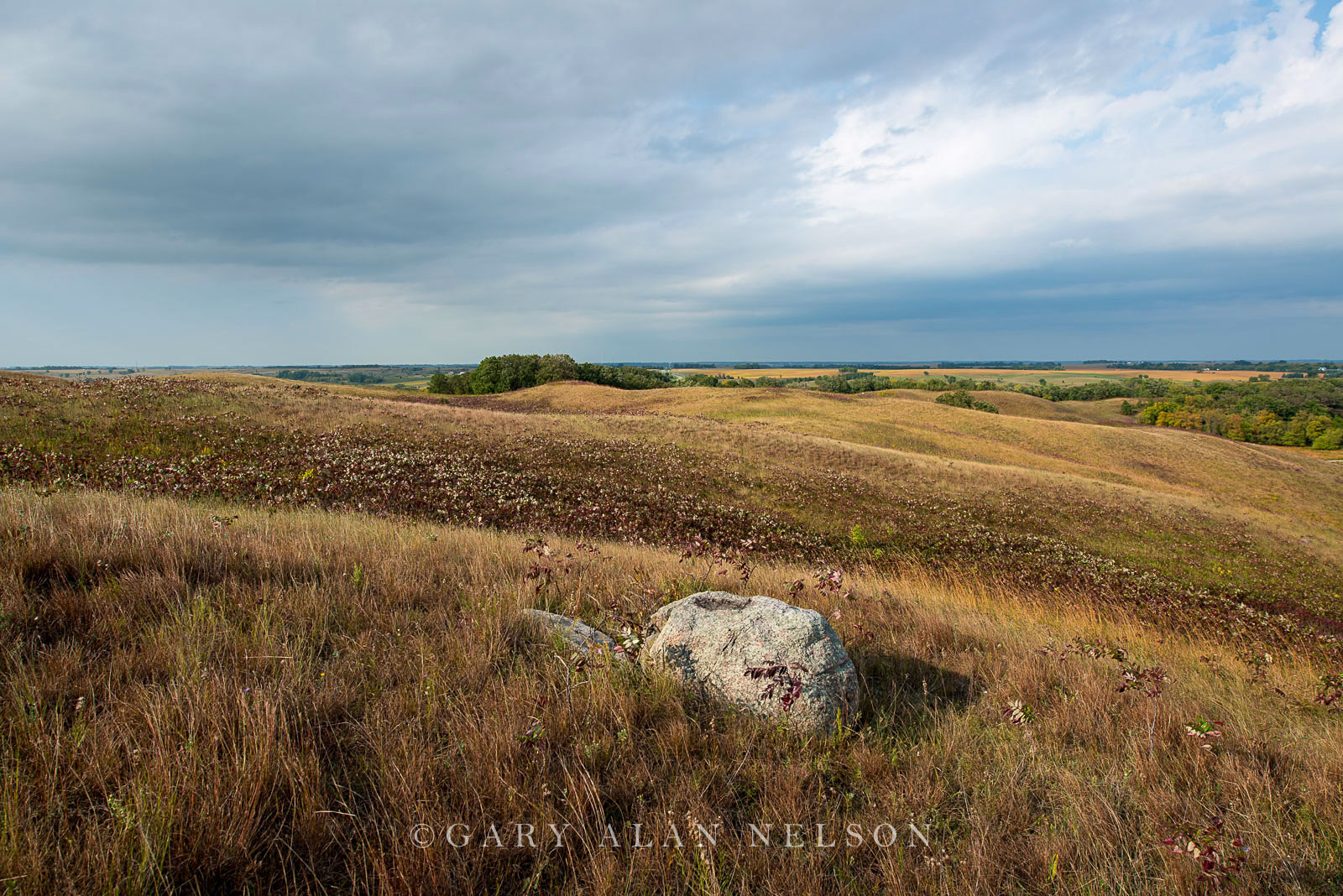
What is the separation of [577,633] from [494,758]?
1.78 meters

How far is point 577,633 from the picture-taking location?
473 cm

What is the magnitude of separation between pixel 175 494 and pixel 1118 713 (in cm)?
1500

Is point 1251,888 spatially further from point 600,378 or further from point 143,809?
point 600,378

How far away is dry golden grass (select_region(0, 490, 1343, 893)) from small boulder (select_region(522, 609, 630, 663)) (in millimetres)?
205

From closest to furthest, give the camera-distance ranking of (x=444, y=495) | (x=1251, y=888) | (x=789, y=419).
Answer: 1. (x=1251, y=888)
2. (x=444, y=495)
3. (x=789, y=419)

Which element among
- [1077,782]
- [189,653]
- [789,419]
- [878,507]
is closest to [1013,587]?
[878,507]

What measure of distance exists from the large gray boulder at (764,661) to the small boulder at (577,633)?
273 millimetres

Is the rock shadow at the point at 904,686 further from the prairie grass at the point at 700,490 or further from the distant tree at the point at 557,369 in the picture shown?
the distant tree at the point at 557,369

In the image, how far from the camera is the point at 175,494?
11023 mm

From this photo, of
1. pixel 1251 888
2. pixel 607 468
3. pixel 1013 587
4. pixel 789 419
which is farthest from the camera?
pixel 789 419

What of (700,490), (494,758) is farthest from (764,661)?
(700,490)

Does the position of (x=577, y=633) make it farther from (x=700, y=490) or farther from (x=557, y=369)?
(x=557, y=369)

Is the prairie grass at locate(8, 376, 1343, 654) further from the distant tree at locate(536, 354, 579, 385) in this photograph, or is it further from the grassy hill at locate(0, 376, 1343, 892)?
the distant tree at locate(536, 354, 579, 385)

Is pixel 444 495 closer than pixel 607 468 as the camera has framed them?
Yes
